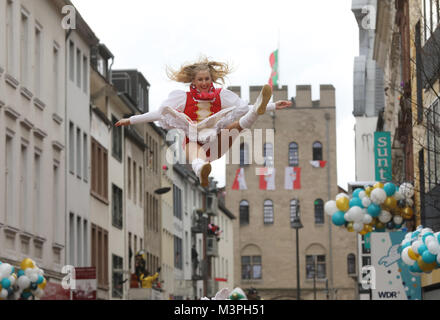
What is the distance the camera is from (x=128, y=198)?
58.8 meters

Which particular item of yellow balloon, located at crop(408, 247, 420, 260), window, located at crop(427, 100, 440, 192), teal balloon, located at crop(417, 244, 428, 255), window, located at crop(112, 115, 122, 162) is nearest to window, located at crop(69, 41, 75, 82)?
window, located at crop(112, 115, 122, 162)

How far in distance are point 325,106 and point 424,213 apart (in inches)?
→ 3159

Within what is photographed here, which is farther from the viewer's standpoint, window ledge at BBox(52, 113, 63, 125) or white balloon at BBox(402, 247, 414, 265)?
window ledge at BBox(52, 113, 63, 125)


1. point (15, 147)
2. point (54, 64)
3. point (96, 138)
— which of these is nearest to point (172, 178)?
point (96, 138)

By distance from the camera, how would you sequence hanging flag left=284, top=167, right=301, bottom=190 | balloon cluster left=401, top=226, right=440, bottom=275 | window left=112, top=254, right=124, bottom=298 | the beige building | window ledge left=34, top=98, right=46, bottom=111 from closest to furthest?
balloon cluster left=401, top=226, right=440, bottom=275 < window ledge left=34, top=98, right=46, bottom=111 < window left=112, top=254, right=124, bottom=298 < hanging flag left=284, top=167, right=301, bottom=190 < the beige building

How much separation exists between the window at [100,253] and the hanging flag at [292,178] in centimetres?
5588

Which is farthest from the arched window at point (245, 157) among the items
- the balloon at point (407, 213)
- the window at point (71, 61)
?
the window at point (71, 61)

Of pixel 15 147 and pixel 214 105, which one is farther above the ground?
pixel 15 147

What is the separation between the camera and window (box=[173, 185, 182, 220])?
251 ft

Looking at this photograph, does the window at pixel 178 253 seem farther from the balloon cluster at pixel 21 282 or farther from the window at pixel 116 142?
the balloon cluster at pixel 21 282

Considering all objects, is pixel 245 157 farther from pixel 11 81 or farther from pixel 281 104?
pixel 11 81

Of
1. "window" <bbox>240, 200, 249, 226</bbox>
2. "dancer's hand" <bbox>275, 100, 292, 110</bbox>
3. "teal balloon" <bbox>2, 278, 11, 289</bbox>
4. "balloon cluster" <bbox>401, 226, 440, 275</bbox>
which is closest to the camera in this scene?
"dancer's hand" <bbox>275, 100, 292, 110</bbox>

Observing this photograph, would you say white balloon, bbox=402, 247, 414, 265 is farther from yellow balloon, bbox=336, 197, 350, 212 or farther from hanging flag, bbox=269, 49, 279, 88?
hanging flag, bbox=269, 49, 279, 88
